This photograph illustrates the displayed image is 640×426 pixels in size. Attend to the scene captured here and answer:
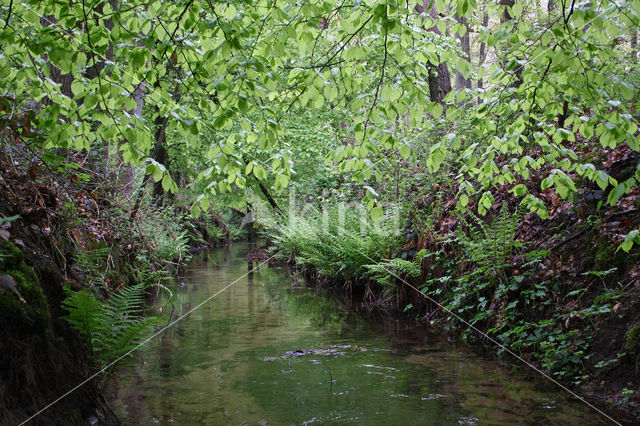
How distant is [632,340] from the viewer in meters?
3.81

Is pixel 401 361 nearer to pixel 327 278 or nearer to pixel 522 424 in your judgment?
pixel 522 424

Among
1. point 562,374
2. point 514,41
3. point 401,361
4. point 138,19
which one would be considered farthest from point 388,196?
point 138,19

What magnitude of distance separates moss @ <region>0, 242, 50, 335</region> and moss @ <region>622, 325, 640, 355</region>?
4107 millimetres

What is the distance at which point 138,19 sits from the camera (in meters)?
3.19

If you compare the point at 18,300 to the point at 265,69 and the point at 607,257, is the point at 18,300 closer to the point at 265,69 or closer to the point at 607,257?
the point at 265,69

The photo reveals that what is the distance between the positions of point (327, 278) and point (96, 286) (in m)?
5.89

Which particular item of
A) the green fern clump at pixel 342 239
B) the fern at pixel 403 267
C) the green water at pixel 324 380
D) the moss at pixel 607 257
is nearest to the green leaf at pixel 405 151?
the green water at pixel 324 380

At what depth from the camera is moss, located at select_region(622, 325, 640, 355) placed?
3781 mm

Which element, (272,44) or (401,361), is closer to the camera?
(272,44)

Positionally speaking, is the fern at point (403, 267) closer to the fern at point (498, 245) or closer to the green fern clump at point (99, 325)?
the fern at point (498, 245)

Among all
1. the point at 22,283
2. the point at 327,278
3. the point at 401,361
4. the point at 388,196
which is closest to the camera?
the point at 22,283

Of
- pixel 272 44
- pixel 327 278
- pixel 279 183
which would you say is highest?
pixel 272 44

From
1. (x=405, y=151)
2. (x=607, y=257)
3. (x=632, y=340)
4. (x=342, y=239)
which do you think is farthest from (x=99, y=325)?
(x=342, y=239)

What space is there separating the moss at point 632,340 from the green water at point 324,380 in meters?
0.57
